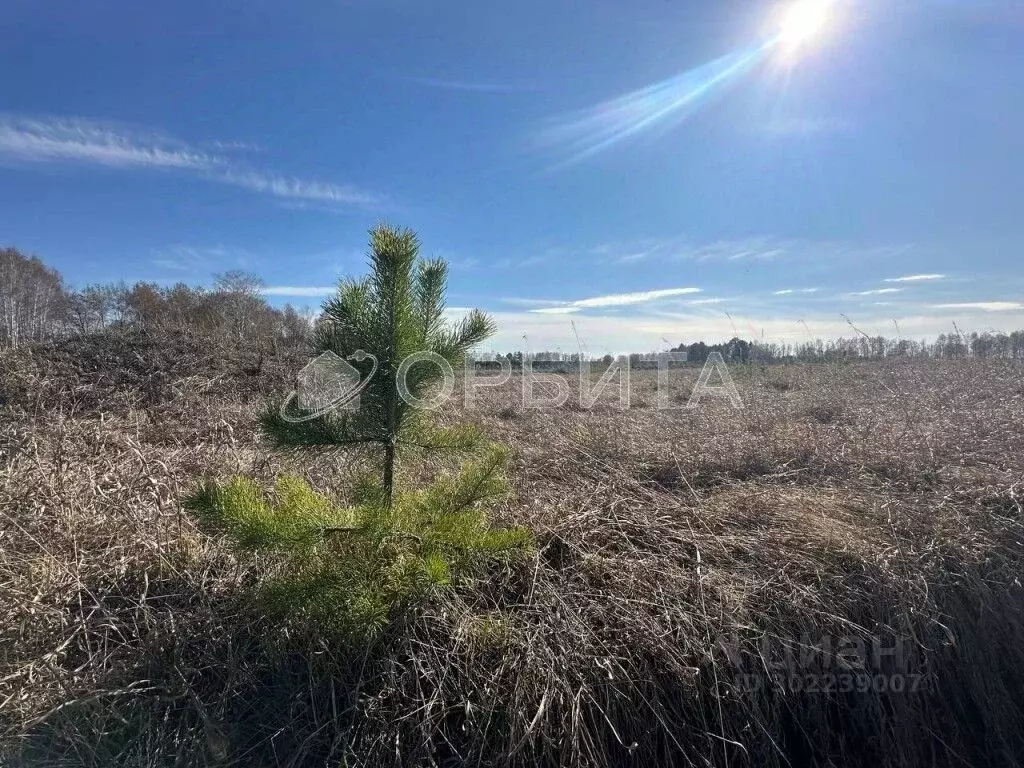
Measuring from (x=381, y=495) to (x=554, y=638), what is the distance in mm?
943

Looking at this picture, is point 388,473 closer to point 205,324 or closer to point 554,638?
point 554,638

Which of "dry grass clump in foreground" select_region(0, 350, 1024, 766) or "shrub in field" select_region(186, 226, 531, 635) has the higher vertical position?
"shrub in field" select_region(186, 226, 531, 635)

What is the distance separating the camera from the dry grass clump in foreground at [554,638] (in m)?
1.88

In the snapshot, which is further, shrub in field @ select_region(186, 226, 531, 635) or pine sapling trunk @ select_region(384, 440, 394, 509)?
pine sapling trunk @ select_region(384, 440, 394, 509)

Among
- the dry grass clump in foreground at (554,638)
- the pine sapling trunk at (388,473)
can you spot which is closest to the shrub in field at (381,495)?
the pine sapling trunk at (388,473)

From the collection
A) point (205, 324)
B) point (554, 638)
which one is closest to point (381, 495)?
point (554, 638)

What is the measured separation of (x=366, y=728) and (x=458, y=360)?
1.45 metres

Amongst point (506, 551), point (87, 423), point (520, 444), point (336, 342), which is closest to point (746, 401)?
point (520, 444)

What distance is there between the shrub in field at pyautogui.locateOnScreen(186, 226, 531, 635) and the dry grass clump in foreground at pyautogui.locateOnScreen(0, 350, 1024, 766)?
229 mm

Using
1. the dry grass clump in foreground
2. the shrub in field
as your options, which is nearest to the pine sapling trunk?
the shrub in field

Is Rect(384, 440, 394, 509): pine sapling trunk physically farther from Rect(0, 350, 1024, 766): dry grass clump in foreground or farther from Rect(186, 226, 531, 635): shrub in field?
Rect(0, 350, 1024, 766): dry grass clump in foreground

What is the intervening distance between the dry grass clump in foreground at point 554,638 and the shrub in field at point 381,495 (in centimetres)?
23

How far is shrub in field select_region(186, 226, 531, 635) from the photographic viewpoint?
189cm

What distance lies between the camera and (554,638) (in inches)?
82.4
